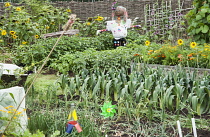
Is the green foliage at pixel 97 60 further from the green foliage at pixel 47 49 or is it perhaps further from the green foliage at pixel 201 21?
the green foliage at pixel 201 21

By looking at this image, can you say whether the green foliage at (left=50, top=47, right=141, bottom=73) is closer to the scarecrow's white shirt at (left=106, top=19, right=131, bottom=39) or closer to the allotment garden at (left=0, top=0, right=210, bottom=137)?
the allotment garden at (left=0, top=0, right=210, bottom=137)

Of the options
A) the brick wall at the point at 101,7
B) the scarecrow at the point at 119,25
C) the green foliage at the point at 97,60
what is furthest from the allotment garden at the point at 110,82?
the brick wall at the point at 101,7

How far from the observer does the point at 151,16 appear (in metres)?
11.0

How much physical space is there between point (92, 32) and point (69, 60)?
420 centimetres

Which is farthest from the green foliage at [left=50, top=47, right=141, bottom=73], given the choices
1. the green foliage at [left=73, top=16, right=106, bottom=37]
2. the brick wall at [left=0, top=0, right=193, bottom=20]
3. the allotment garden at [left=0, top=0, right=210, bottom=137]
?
the brick wall at [left=0, top=0, right=193, bottom=20]

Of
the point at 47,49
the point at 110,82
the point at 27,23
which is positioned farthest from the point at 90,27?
the point at 110,82

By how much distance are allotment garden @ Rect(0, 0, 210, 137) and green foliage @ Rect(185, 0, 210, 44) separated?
0.07 feet

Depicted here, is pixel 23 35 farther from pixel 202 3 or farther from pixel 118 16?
pixel 202 3

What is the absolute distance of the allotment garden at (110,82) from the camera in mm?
2711

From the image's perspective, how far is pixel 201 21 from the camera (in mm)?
6953

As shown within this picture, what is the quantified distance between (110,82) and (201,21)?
398 cm

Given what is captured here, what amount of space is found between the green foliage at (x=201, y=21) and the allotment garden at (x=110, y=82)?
2 cm

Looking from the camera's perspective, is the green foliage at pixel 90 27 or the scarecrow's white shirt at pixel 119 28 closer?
the scarecrow's white shirt at pixel 119 28

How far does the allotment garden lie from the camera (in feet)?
8.89
